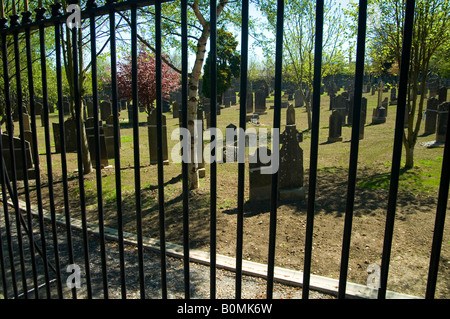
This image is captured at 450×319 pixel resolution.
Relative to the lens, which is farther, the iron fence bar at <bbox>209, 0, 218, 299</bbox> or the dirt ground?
the dirt ground

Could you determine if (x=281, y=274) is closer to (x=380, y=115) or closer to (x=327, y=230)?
(x=327, y=230)

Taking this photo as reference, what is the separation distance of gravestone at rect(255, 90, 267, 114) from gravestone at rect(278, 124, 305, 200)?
64.7 feet

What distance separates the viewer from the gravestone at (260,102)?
2672 centimetres

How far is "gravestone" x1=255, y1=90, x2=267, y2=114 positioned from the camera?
87.7 ft

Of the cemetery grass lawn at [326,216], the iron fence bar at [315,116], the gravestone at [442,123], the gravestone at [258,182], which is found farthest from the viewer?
the gravestone at [442,123]

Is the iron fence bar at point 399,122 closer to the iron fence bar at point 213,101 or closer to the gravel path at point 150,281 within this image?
the iron fence bar at point 213,101

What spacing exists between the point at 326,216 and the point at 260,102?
71.7 feet

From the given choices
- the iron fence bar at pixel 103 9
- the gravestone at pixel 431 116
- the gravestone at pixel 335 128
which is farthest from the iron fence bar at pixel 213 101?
the gravestone at pixel 431 116

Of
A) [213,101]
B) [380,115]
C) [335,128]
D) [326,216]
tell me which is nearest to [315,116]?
[213,101]

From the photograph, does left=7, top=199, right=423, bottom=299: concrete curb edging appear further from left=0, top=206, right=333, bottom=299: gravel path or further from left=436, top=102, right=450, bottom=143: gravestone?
left=436, top=102, right=450, bottom=143: gravestone

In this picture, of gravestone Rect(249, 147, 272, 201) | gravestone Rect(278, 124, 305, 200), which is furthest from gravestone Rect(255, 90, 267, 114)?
gravestone Rect(249, 147, 272, 201)

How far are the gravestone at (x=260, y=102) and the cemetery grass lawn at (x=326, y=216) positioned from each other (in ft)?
53.2

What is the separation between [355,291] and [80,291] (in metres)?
3.12

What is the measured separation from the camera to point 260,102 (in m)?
27.6
